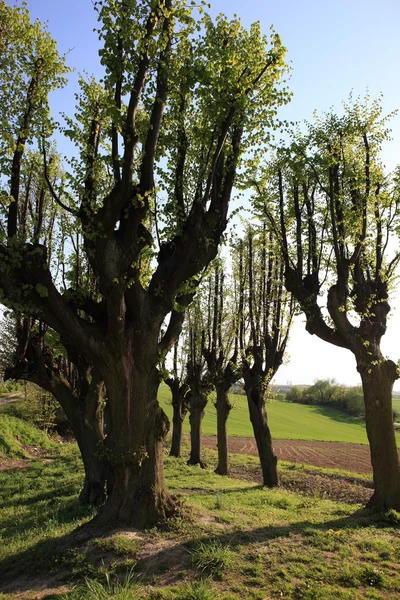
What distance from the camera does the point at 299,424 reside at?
6309 centimetres

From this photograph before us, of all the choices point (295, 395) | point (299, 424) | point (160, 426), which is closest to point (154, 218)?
point (160, 426)

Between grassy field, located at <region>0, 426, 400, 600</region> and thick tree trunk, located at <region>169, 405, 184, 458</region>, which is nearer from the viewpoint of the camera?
grassy field, located at <region>0, 426, 400, 600</region>

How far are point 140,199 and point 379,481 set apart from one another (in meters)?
9.48

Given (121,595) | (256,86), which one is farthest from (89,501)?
(256,86)

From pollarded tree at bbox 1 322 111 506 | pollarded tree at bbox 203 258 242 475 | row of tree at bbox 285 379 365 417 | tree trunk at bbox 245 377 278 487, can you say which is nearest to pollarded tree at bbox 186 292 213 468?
pollarded tree at bbox 203 258 242 475

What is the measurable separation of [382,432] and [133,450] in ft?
23.1

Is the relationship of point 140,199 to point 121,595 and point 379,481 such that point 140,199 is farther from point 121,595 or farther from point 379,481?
point 379,481

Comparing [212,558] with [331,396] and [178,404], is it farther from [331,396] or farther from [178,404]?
[331,396]

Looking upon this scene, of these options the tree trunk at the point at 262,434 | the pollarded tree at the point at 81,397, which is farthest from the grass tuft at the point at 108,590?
the tree trunk at the point at 262,434

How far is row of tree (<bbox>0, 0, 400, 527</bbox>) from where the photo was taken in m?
7.54

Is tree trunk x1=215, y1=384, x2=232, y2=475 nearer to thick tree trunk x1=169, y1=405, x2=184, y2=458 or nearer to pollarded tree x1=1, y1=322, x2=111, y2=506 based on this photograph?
thick tree trunk x1=169, y1=405, x2=184, y2=458

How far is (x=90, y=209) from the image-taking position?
798 centimetres

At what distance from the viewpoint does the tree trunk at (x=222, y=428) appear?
782 inches

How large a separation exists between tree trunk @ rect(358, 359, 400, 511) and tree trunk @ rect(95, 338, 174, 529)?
6031 millimetres
